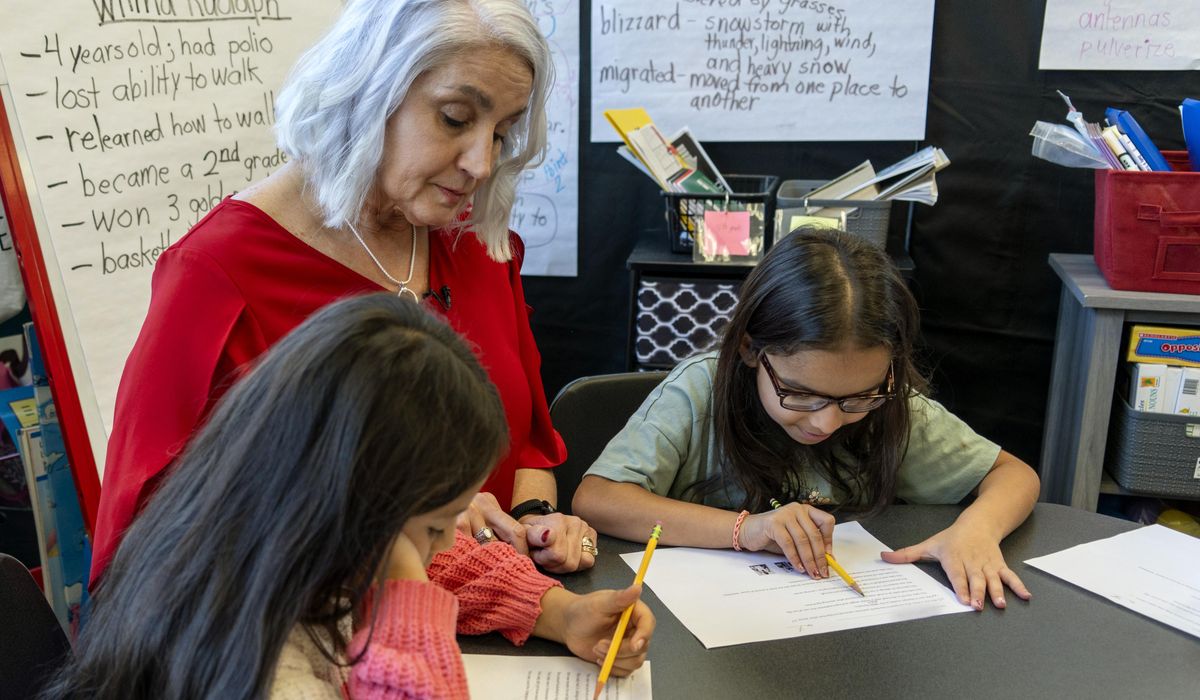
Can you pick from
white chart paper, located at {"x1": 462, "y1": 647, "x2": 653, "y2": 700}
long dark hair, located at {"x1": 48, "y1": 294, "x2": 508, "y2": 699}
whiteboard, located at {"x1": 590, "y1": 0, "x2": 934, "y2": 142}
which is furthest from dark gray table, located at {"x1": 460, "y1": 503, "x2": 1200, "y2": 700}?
whiteboard, located at {"x1": 590, "y1": 0, "x2": 934, "y2": 142}

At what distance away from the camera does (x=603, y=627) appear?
969 millimetres

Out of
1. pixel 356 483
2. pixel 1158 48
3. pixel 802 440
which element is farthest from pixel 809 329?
pixel 1158 48

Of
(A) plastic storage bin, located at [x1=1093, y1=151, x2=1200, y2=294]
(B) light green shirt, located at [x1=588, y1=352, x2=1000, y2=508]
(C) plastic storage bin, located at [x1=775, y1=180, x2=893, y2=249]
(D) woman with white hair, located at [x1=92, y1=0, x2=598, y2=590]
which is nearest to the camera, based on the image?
(D) woman with white hair, located at [x1=92, y1=0, x2=598, y2=590]

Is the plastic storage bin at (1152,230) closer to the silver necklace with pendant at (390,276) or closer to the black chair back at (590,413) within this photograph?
the black chair back at (590,413)

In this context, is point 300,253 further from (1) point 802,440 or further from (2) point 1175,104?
(2) point 1175,104

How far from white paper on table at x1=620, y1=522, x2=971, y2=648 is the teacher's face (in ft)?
1.71

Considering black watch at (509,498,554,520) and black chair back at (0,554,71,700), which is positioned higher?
black chair back at (0,554,71,700)

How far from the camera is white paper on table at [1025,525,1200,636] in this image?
43.8 inches

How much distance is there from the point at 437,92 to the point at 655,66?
153cm

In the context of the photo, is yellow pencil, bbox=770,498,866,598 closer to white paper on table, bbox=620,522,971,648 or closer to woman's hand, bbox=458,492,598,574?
white paper on table, bbox=620,522,971,648

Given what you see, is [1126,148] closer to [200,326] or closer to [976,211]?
[976,211]

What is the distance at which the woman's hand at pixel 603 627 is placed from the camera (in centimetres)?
96

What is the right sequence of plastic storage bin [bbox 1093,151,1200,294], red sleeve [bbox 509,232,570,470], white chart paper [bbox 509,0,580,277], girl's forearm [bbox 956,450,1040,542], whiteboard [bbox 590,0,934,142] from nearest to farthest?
girl's forearm [bbox 956,450,1040,542] < red sleeve [bbox 509,232,570,470] < plastic storage bin [bbox 1093,151,1200,294] < whiteboard [bbox 590,0,934,142] < white chart paper [bbox 509,0,580,277]

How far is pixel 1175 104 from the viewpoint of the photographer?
2465 millimetres
